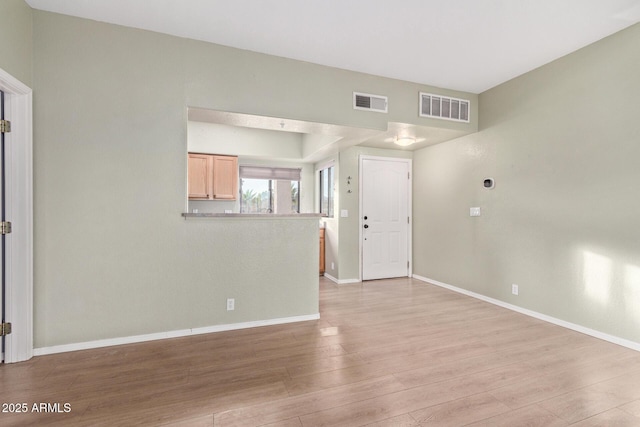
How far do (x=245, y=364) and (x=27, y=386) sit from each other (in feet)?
4.71

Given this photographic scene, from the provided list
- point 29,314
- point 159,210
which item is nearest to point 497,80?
point 159,210

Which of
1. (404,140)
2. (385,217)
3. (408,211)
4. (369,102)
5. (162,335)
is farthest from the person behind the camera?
(408,211)

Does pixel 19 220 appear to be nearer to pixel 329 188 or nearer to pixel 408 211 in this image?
pixel 329 188

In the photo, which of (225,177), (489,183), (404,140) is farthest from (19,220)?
(489,183)

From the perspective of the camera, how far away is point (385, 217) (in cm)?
534

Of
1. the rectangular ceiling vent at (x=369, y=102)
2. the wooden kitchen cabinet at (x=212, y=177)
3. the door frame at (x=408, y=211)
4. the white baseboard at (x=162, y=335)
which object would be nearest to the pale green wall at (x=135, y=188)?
the white baseboard at (x=162, y=335)

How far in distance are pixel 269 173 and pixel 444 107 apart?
3.45m

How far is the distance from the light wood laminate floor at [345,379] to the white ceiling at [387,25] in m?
2.84

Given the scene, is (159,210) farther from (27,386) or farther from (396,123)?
(396,123)

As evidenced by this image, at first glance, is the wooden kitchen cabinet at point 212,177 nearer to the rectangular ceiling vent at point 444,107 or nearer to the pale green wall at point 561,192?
the rectangular ceiling vent at point 444,107

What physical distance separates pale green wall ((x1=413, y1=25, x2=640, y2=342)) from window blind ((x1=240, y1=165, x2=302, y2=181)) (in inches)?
120

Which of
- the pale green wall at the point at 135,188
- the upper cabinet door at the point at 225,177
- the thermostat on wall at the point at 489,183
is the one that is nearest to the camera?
the pale green wall at the point at 135,188

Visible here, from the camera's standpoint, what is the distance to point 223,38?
286 centimetres

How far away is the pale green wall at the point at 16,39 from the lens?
2105 mm
